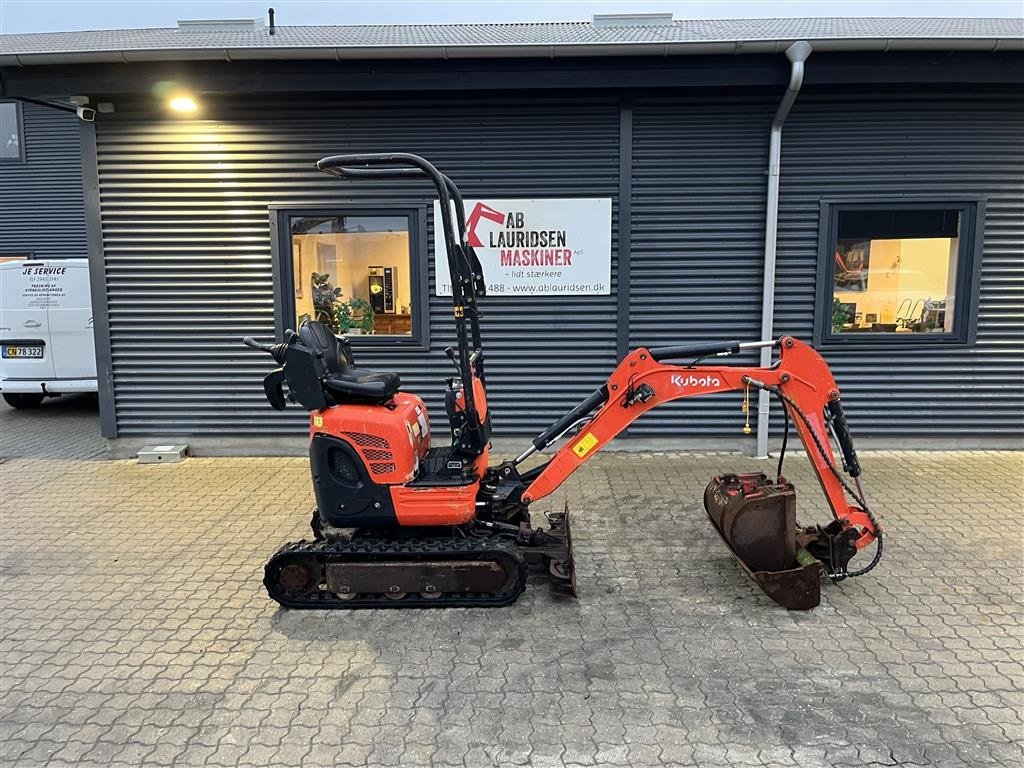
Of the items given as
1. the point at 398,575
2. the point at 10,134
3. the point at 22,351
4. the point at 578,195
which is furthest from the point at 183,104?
the point at 10,134

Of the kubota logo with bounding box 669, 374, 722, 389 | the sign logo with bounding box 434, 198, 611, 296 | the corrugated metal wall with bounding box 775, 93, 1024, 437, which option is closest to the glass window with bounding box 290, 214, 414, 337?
the sign logo with bounding box 434, 198, 611, 296

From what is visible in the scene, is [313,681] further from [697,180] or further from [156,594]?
[697,180]

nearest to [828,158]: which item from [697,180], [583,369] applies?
[697,180]

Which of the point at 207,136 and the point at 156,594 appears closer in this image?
the point at 156,594

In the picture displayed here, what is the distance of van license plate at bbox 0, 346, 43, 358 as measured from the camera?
1002 centimetres

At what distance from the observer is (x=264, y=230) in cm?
712

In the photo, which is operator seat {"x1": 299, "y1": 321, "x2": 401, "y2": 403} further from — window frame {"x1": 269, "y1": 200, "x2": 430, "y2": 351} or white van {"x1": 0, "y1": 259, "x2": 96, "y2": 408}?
white van {"x1": 0, "y1": 259, "x2": 96, "y2": 408}

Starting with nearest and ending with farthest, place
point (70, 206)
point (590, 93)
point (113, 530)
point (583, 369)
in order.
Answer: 1. point (113, 530)
2. point (590, 93)
3. point (583, 369)
4. point (70, 206)

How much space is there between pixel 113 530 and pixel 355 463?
8.53 feet

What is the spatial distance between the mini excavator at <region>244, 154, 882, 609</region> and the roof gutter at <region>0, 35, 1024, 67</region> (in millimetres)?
2589

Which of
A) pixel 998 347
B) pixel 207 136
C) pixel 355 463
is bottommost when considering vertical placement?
pixel 355 463

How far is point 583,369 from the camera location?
23.5 ft

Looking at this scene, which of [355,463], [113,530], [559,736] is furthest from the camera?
[113,530]

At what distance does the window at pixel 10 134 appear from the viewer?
45.4ft
